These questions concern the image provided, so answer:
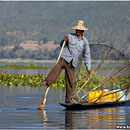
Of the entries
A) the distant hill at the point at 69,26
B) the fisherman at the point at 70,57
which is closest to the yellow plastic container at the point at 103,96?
the fisherman at the point at 70,57

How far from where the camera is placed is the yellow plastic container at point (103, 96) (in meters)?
14.3

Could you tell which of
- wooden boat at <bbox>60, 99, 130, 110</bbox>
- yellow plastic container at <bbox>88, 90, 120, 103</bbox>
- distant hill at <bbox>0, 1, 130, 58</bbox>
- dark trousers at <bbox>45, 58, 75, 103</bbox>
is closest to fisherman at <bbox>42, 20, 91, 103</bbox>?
dark trousers at <bbox>45, 58, 75, 103</bbox>

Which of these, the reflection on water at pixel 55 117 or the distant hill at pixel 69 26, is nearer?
the reflection on water at pixel 55 117

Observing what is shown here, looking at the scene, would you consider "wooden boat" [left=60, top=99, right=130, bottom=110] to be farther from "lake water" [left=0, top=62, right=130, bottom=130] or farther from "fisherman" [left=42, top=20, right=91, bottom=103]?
"fisherman" [left=42, top=20, right=91, bottom=103]

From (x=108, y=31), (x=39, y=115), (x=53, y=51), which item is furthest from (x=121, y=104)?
→ (x=108, y=31)

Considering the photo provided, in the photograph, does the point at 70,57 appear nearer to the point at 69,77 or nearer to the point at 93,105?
the point at 69,77

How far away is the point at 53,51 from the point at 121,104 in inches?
5686

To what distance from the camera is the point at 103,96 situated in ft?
47.3

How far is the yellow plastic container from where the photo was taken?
14.3 m

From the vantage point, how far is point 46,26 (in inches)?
7308

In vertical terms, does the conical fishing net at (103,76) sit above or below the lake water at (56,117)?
above

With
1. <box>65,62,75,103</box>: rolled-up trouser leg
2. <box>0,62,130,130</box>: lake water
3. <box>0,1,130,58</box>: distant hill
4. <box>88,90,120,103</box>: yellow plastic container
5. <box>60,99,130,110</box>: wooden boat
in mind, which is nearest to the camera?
<box>0,62,130,130</box>: lake water

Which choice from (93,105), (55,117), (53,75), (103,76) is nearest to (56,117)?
(55,117)

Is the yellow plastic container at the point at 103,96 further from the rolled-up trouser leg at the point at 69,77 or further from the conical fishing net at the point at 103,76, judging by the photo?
the rolled-up trouser leg at the point at 69,77
